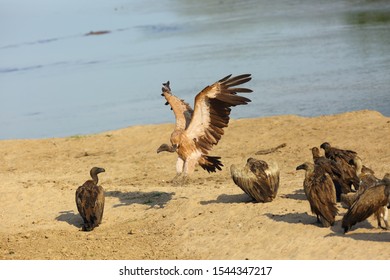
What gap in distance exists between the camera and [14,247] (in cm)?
1026

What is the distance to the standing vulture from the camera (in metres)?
11.2

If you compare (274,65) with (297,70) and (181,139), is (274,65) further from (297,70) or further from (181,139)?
(181,139)

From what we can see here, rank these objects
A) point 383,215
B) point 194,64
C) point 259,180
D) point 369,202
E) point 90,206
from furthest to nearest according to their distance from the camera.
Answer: point 194,64, point 90,206, point 259,180, point 383,215, point 369,202

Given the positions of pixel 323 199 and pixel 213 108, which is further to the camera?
pixel 213 108

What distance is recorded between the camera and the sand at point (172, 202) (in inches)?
352

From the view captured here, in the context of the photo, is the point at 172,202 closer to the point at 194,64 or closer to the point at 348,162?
the point at 348,162

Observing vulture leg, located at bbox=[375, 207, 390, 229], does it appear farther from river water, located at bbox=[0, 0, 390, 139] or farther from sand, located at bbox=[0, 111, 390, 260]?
river water, located at bbox=[0, 0, 390, 139]

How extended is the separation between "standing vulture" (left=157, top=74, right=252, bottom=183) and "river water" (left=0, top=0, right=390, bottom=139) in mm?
7698

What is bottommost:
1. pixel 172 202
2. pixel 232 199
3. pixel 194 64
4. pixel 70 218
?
pixel 194 64

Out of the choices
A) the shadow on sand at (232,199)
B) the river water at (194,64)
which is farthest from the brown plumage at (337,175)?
the river water at (194,64)

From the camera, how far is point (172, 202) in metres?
11.2

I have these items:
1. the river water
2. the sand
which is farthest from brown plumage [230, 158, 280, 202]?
the river water

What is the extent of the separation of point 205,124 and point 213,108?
0.28 m

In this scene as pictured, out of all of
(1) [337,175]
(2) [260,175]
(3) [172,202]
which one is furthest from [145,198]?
(1) [337,175]
